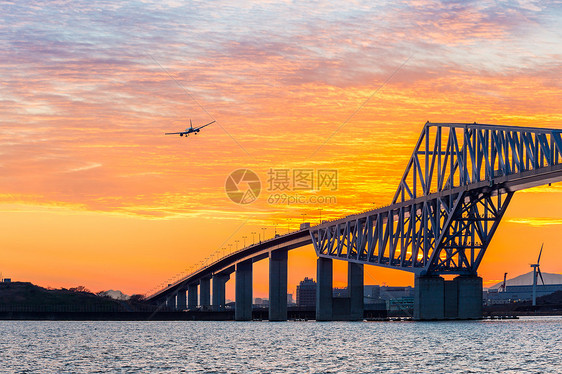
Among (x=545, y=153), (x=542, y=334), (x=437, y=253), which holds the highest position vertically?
(x=545, y=153)

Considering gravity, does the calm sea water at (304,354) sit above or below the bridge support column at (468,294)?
below

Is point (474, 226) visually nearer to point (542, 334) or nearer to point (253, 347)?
point (542, 334)

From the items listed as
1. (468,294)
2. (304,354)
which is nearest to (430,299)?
(468,294)

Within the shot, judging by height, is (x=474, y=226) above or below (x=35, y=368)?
above

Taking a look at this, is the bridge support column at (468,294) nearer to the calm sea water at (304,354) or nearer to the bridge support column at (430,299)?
the bridge support column at (430,299)

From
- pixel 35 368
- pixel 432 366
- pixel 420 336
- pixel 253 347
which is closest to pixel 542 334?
pixel 420 336

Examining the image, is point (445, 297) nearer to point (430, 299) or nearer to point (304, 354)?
point (430, 299)

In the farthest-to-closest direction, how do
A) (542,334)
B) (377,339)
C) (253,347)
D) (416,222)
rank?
(416,222), (542,334), (377,339), (253,347)
